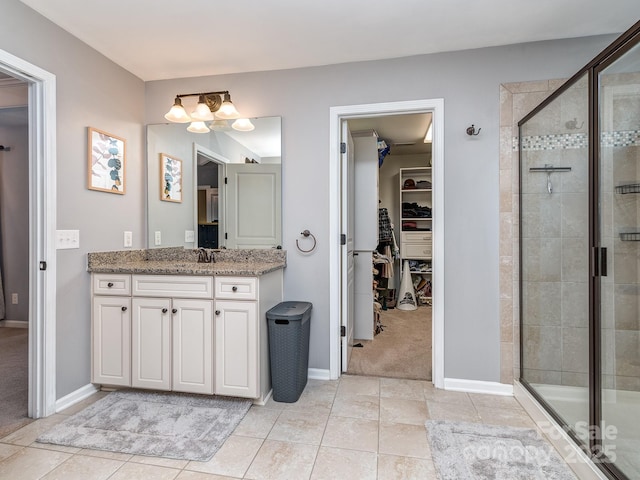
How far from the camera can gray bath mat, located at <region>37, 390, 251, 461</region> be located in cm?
177

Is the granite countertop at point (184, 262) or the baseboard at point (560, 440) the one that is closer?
the baseboard at point (560, 440)

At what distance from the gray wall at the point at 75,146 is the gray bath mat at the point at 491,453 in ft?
7.70

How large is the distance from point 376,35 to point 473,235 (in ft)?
5.04

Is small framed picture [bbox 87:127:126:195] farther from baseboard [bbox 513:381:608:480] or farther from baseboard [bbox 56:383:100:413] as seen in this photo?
baseboard [bbox 513:381:608:480]

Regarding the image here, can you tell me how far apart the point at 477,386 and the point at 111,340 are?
2.61 meters

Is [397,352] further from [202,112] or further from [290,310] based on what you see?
[202,112]

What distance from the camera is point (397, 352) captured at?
3223 mm

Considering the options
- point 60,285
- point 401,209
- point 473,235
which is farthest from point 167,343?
point 401,209

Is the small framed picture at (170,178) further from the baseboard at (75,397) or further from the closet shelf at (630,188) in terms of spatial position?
the closet shelf at (630,188)

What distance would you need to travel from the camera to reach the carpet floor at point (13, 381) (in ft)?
6.61

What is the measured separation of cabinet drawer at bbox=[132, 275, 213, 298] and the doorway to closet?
1.40 m

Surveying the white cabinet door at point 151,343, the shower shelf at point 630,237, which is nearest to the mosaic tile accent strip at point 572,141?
the shower shelf at point 630,237

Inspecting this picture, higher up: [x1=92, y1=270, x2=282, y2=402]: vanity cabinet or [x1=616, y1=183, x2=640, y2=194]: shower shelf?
[x1=616, y1=183, x2=640, y2=194]: shower shelf

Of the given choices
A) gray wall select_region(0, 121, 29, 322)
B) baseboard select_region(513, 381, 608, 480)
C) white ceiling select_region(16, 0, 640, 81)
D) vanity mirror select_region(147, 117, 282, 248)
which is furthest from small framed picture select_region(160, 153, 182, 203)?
baseboard select_region(513, 381, 608, 480)
